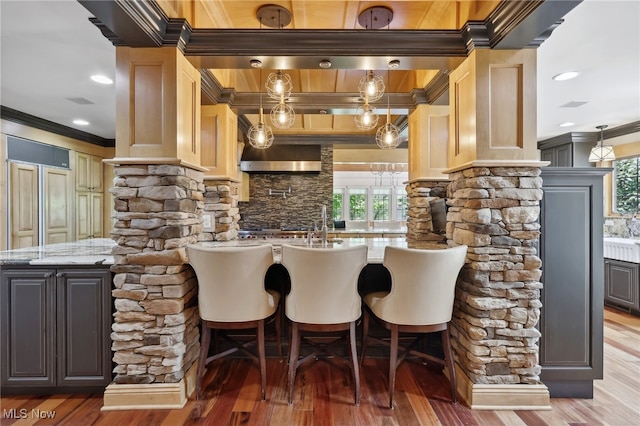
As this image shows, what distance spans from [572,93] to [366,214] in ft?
14.0

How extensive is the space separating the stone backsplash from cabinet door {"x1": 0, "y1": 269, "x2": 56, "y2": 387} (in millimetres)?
4095

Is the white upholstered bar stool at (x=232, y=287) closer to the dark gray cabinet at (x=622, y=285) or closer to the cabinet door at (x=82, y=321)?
the cabinet door at (x=82, y=321)

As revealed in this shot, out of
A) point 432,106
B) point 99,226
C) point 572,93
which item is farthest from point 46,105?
point 572,93

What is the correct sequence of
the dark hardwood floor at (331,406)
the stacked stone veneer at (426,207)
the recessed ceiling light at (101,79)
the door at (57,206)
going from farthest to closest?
the door at (57,206)
the stacked stone veneer at (426,207)
the recessed ceiling light at (101,79)
the dark hardwood floor at (331,406)

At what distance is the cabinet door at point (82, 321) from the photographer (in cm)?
203

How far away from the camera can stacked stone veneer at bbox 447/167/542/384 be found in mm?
1986

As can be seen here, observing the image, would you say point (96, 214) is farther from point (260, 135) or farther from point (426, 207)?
point (426, 207)

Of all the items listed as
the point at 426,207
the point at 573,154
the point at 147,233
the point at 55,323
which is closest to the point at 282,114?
the point at 147,233

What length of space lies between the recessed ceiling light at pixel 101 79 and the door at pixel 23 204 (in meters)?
2.19

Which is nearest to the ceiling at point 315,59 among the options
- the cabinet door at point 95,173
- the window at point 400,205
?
the cabinet door at point 95,173

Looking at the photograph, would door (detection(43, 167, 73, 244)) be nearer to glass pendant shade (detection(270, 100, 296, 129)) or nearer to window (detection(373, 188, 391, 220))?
glass pendant shade (detection(270, 100, 296, 129))

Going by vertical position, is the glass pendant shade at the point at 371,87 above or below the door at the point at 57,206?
above

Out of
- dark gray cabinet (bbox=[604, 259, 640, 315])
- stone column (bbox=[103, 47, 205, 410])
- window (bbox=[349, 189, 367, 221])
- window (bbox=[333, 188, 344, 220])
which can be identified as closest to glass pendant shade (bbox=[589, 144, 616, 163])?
dark gray cabinet (bbox=[604, 259, 640, 315])

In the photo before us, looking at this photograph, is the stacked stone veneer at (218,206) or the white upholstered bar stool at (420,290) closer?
the white upholstered bar stool at (420,290)
